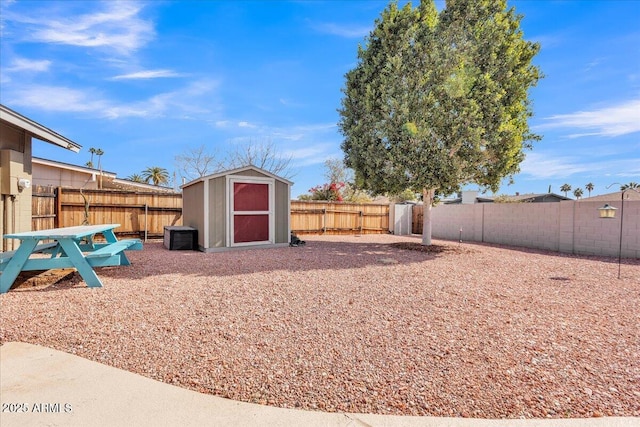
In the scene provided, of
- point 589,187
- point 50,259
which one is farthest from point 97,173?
point 589,187

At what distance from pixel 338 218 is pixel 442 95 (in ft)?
24.6

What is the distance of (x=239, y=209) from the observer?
29.3 feet

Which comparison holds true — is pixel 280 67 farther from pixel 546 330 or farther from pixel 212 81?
pixel 546 330

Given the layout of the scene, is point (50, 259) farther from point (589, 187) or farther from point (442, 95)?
point (589, 187)

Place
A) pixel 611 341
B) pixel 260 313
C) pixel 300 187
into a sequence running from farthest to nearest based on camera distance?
1. pixel 300 187
2. pixel 260 313
3. pixel 611 341

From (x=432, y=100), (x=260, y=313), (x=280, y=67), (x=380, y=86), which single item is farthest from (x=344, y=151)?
(x=260, y=313)

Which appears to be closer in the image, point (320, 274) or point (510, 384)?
point (510, 384)

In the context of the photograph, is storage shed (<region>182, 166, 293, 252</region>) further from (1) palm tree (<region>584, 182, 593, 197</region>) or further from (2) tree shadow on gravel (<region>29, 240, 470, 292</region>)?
(1) palm tree (<region>584, 182, 593, 197</region>)

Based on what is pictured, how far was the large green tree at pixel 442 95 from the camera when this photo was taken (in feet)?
27.5

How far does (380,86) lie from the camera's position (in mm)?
8680

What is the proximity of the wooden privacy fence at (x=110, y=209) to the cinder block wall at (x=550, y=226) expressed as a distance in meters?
12.0

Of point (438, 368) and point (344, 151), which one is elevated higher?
point (344, 151)

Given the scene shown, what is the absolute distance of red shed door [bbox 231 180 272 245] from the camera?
8.88m

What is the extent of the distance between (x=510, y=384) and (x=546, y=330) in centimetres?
139
